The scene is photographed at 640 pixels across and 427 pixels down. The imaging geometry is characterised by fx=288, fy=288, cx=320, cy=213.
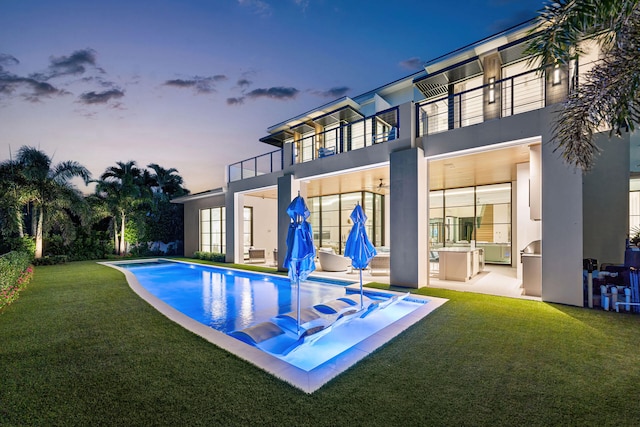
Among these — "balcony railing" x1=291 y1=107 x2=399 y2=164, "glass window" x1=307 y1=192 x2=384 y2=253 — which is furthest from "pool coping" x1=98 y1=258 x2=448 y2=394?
"glass window" x1=307 y1=192 x2=384 y2=253

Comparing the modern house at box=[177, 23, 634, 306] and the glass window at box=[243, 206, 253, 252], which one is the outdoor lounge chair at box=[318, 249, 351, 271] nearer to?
the modern house at box=[177, 23, 634, 306]

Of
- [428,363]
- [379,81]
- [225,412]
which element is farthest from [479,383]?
[379,81]

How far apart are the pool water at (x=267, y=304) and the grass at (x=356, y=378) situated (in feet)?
3.02

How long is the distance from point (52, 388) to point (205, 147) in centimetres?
2146

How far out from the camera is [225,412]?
2611 mm

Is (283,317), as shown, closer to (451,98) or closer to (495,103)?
(451,98)

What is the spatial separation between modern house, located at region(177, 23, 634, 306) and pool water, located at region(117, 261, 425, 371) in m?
2.01

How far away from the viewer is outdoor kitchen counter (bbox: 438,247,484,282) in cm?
953

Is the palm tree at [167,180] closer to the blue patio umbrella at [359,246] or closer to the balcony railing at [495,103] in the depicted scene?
the balcony railing at [495,103]

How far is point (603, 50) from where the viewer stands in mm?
4188

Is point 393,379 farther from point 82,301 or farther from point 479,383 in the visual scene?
point 82,301

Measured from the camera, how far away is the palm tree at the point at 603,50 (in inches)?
139

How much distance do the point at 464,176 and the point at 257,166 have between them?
9.58 metres

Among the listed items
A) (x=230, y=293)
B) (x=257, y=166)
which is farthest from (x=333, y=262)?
(x=257, y=166)
